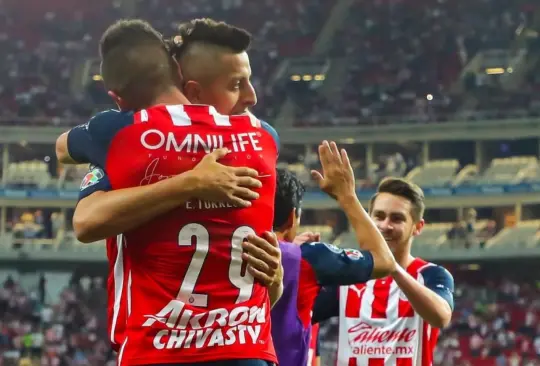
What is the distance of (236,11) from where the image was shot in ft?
136

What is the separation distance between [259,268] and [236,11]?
1552 inches

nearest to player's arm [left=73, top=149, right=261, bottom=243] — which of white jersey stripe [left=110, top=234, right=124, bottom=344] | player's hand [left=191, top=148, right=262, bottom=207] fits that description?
player's hand [left=191, top=148, right=262, bottom=207]

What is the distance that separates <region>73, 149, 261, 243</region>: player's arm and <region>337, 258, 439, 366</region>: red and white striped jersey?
A: 8.75ft

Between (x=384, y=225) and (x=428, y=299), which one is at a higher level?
(x=384, y=225)

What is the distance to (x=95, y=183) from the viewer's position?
286 centimetres

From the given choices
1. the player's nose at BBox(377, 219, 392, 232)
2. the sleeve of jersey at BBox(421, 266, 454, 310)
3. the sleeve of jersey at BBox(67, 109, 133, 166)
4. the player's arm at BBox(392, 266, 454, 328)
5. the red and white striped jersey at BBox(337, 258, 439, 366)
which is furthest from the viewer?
the red and white striped jersey at BBox(337, 258, 439, 366)

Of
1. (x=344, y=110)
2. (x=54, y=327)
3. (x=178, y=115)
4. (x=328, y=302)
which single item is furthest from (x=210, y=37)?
(x=344, y=110)

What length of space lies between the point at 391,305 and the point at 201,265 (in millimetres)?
2860

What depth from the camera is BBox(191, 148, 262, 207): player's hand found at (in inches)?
109

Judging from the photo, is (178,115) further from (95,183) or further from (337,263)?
(337,263)

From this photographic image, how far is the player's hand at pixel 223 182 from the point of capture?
9.07 ft

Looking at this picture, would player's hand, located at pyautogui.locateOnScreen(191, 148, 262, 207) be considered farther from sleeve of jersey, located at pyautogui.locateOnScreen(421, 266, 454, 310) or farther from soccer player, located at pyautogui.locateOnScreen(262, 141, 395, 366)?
sleeve of jersey, located at pyautogui.locateOnScreen(421, 266, 454, 310)

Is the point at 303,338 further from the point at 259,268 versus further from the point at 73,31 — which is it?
the point at 73,31

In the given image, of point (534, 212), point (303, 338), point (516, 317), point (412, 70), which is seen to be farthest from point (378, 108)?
point (303, 338)
